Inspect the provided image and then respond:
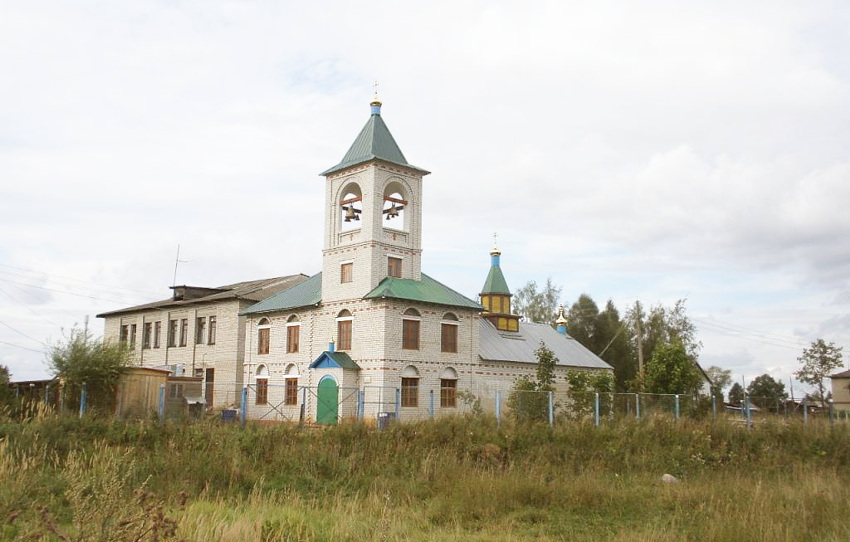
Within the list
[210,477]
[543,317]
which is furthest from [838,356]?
[210,477]

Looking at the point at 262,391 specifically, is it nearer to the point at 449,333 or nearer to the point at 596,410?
the point at 449,333

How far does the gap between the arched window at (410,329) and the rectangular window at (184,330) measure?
1586cm

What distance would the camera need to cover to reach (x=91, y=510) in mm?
5625

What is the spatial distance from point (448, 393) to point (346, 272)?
6681mm

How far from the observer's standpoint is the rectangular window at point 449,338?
32938mm

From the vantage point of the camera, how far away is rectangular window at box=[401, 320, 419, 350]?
1230 inches

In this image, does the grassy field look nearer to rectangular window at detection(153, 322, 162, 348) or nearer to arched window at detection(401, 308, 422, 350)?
arched window at detection(401, 308, 422, 350)

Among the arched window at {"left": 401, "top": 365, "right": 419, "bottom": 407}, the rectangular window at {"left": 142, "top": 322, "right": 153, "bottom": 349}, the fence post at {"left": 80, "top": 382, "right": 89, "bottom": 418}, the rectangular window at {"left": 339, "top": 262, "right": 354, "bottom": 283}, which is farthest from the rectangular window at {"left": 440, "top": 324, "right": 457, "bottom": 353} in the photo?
the rectangular window at {"left": 142, "top": 322, "right": 153, "bottom": 349}

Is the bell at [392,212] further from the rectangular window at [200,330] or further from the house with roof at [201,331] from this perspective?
the rectangular window at [200,330]

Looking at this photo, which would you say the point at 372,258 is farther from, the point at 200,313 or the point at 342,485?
the point at 342,485

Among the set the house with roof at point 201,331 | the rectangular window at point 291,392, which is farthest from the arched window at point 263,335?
the house with roof at point 201,331

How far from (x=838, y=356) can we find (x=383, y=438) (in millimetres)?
36173

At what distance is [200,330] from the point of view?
1623 inches

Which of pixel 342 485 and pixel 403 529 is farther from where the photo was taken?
pixel 342 485
